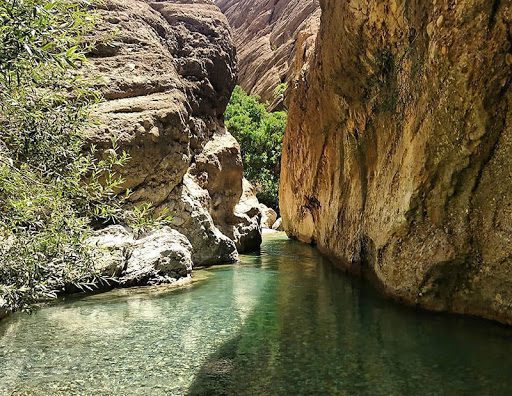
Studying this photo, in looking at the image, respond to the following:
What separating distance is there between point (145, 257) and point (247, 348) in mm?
5472

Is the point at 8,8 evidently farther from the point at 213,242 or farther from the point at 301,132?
the point at 301,132

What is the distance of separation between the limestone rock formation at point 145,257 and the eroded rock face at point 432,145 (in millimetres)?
4982

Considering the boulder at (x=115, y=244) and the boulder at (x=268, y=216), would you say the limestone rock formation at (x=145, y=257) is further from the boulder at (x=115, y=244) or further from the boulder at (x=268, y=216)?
the boulder at (x=268, y=216)

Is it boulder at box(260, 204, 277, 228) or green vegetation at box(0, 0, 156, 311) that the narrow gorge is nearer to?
green vegetation at box(0, 0, 156, 311)

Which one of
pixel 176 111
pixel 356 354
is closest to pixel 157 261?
pixel 176 111

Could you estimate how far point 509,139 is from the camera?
721 cm

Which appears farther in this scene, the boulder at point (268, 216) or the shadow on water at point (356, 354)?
the boulder at point (268, 216)

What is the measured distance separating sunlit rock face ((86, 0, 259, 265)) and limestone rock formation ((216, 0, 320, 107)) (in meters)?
25.8

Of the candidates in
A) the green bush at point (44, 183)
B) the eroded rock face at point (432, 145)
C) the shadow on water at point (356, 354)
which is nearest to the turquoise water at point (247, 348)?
the shadow on water at point (356, 354)

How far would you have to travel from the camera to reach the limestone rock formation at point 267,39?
1885 inches

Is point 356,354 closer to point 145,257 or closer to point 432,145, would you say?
point 432,145

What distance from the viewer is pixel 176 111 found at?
14.2 m

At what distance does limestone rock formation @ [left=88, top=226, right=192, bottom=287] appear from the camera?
10992 mm

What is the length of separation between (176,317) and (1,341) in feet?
9.31
